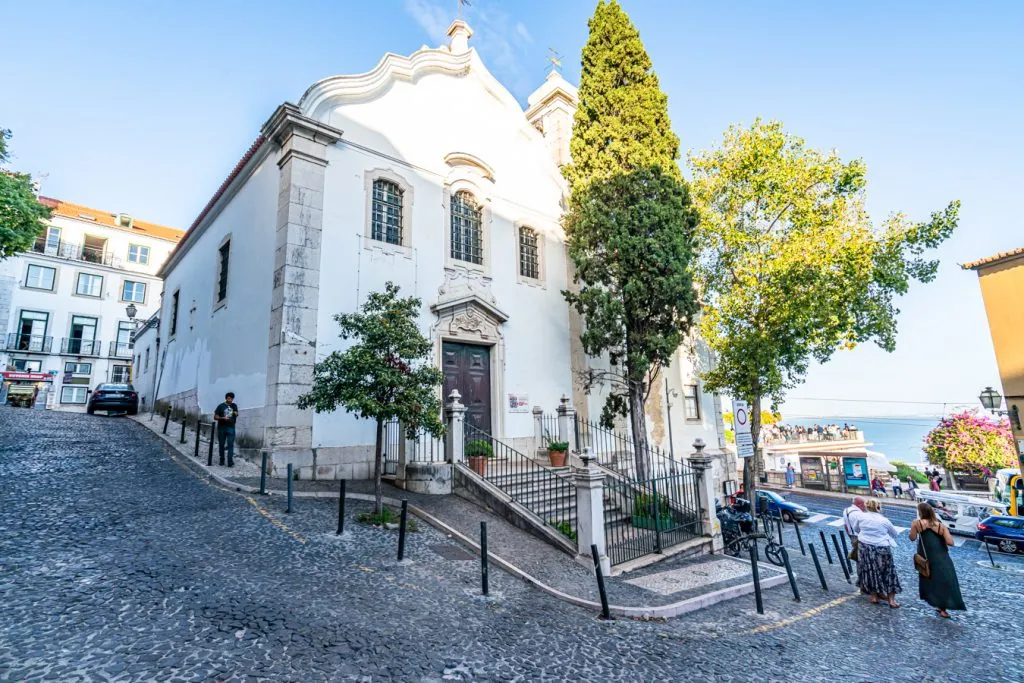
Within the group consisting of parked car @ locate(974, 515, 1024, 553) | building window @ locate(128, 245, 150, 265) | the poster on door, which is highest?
building window @ locate(128, 245, 150, 265)

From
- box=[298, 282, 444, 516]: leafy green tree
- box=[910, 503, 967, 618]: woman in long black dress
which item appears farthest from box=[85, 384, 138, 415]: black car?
box=[910, 503, 967, 618]: woman in long black dress

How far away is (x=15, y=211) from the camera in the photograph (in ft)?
46.4

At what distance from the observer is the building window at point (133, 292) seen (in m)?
36.3

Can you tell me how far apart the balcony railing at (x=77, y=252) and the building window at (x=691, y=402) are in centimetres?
4061

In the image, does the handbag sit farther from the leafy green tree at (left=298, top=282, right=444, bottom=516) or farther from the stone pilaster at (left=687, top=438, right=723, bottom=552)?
the leafy green tree at (left=298, top=282, right=444, bottom=516)

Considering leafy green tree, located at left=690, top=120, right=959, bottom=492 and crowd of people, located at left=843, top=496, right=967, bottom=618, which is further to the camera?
leafy green tree, located at left=690, top=120, right=959, bottom=492

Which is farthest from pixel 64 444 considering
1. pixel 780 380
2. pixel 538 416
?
pixel 780 380

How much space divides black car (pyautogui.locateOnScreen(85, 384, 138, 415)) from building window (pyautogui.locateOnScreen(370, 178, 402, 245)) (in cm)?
1638

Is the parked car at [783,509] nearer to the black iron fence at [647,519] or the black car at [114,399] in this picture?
the black iron fence at [647,519]

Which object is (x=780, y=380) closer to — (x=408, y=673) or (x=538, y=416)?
(x=538, y=416)

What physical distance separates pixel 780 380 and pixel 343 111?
15209 millimetres

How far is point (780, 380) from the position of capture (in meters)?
15.7

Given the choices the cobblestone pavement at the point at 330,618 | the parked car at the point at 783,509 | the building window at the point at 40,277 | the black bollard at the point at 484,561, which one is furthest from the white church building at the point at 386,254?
the building window at the point at 40,277

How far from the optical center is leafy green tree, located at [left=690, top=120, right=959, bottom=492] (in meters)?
14.8
